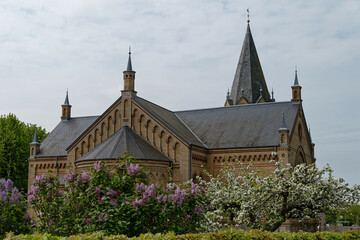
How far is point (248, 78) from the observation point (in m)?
63.2

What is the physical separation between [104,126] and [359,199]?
90.4 ft

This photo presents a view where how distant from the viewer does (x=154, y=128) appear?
4722cm

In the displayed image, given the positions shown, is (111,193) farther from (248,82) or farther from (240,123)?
(248,82)

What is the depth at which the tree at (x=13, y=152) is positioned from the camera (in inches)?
2427

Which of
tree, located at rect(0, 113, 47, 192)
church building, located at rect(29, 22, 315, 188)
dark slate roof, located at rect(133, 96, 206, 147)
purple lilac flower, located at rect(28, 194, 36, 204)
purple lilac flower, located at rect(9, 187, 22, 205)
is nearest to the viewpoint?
purple lilac flower, located at rect(9, 187, 22, 205)

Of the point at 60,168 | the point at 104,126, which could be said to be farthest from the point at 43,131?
the point at 104,126

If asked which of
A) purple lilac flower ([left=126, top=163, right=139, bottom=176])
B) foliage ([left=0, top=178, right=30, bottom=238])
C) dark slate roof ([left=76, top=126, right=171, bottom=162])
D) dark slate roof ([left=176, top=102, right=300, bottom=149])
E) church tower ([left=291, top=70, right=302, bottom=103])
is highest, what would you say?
church tower ([left=291, top=70, right=302, bottom=103])

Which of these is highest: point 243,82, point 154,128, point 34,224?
point 243,82

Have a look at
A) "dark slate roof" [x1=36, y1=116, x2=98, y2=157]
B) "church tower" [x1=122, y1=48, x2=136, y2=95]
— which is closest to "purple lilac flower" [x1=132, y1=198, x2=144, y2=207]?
"church tower" [x1=122, y1=48, x2=136, y2=95]

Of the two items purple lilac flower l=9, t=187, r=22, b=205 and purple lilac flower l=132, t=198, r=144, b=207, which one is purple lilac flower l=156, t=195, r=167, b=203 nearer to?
purple lilac flower l=132, t=198, r=144, b=207

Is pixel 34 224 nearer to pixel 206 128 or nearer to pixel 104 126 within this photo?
pixel 104 126

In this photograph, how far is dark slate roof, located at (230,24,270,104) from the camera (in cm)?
6238

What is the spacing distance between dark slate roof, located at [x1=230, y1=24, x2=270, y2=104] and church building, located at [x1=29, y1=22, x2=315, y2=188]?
29.6ft

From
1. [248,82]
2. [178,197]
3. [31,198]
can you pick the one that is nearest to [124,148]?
[31,198]
